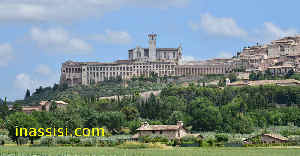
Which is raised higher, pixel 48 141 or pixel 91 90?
pixel 91 90

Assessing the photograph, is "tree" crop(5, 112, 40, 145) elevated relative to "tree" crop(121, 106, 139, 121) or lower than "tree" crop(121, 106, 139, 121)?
lower

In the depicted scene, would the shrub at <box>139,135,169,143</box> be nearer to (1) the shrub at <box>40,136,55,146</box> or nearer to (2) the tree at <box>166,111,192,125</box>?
(1) the shrub at <box>40,136,55,146</box>

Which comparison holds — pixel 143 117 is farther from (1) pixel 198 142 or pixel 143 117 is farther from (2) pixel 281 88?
(1) pixel 198 142

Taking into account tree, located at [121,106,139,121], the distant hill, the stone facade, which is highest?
the stone facade

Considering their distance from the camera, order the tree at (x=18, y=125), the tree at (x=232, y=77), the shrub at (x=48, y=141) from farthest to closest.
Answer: the tree at (x=232, y=77), the tree at (x=18, y=125), the shrub at (x=48, y=141)

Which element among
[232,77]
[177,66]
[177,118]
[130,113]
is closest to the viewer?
[177,118]

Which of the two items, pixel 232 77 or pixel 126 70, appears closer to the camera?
pixel 232 77

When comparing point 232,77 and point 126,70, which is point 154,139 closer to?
point 232,77

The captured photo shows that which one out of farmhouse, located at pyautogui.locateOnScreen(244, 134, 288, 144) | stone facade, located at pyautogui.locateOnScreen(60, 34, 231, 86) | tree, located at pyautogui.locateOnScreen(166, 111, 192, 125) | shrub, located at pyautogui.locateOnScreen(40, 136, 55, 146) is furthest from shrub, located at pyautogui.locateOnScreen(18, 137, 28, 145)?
stone facade, located at pyautogui.locateOnScreen(60, 34, 231, 86)

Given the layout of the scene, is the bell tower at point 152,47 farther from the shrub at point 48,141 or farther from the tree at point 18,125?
the shrub at point 48,141

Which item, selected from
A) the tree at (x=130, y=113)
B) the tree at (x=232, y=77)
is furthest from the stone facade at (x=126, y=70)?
the tree at (x=130, y=113)

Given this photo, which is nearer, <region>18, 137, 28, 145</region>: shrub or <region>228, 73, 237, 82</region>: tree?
<region>18, 137, 28, 145</region>: shrub

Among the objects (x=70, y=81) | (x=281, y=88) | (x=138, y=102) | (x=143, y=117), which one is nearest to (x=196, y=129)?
(x=143, y=117)

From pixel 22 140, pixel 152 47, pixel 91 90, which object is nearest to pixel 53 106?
pixel 91 90
